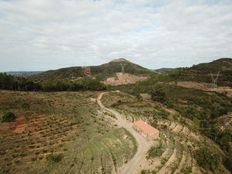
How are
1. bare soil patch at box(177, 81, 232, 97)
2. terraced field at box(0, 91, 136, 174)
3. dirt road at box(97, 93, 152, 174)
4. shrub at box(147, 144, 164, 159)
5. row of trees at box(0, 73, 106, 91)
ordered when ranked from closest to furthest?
1. dirt road at box(97, 93, 152, 174)
2. terraced field at box(0, 91, 136, 174)
3. shrub at box(147, 144, 164, 159)
4. row of trees at box(0, 73, 106, 91)
5. bare soil patch at box(177, 81, 232, 97)

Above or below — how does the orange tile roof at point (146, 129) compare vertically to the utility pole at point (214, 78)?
below

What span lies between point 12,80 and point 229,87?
431 ft

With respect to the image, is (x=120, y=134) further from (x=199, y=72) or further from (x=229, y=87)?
(x=199, y=72)

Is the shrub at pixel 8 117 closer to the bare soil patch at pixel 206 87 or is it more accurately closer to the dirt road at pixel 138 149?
the dirt road at pixel 138 149

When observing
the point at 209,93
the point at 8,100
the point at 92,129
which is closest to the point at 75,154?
the point at 92,129

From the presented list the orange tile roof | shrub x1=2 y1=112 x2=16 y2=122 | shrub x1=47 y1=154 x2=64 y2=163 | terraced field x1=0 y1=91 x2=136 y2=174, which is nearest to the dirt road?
terraced field x1=0 y1=91 x2=136 y2=174

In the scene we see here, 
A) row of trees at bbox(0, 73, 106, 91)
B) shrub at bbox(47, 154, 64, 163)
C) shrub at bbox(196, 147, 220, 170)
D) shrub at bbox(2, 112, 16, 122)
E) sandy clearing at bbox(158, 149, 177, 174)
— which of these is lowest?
shrub at bbox(196, 147, 220, 170)

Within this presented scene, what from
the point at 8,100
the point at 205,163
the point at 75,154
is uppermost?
the point at 8,100

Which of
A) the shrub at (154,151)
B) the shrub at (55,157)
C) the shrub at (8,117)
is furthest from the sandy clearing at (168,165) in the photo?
the shrub at (8,117)

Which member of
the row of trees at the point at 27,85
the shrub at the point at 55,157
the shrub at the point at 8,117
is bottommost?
the shrub at the point at 55,157

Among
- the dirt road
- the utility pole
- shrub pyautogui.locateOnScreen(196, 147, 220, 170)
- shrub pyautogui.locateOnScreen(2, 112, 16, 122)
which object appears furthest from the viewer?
the utility pole

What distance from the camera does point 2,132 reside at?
4931 cm

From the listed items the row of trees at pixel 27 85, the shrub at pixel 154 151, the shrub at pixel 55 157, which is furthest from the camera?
the row of trees at pixel 27 85

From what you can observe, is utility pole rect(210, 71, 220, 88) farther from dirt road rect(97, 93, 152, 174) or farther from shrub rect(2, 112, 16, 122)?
shrub rect(2, 112, 16, 122)
